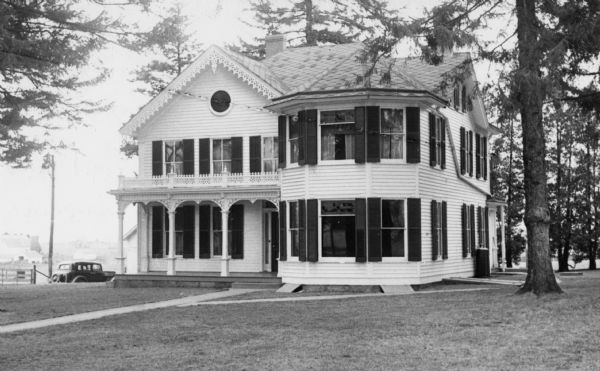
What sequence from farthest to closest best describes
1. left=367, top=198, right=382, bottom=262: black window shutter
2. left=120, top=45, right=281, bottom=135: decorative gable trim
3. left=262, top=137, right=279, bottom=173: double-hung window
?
left=262, top=137, right=279, bottom=173: double-hung window < left=120, top=45, right=281, bottom=135: decorative gable trim < left=367, top=198, right=382, bottom=262: black window shutter

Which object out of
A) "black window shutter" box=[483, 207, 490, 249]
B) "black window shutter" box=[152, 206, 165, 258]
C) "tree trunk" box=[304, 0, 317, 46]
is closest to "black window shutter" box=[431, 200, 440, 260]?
"black window shutter" box=[483, 207, 490, 249]

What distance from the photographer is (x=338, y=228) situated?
25062 mm

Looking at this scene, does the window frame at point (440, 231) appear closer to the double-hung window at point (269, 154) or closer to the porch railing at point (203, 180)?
the porch railing at point (203, 180)

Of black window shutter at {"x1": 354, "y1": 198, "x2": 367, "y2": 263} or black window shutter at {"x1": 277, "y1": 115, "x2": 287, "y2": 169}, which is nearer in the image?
black window shutter at {"x1": 354, "y1": 198, "x2": 367, "y2": 263}

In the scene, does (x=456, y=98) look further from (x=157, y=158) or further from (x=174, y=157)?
(x=157, y=158)

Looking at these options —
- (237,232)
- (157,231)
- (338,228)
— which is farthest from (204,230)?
(338,228)

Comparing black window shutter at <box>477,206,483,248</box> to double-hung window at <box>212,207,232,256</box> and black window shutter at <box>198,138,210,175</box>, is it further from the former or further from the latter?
black window shutter at <box>198,138,210,175</box>

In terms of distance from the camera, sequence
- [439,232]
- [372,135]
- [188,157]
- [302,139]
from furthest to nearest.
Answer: [188,157], [439,232], [302,139], [372,135]

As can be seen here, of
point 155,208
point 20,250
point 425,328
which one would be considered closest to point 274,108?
point 155,208

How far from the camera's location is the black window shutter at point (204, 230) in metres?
29.7

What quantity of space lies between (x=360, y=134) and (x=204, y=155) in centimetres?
717

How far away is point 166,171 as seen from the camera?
30375mm

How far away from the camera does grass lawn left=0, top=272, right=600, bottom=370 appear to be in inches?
439

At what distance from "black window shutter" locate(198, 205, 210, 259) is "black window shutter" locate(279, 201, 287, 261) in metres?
4.15
